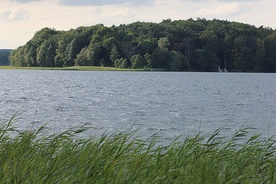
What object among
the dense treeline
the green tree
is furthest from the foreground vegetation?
the dense treeline

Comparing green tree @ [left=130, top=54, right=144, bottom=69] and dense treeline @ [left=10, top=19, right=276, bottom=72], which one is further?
dense treeline @ [left=10, top=19, right=276, bottom=72]

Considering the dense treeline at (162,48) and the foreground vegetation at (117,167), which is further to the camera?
the dense treeline at (162,48)

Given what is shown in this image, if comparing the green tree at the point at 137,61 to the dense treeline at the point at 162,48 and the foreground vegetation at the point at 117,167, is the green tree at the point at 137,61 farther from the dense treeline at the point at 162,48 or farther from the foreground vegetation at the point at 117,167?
the foreground vegetation at the point at 117,167

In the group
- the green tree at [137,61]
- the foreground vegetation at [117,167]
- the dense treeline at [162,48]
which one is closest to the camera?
the foreground vegetation at [117,167]

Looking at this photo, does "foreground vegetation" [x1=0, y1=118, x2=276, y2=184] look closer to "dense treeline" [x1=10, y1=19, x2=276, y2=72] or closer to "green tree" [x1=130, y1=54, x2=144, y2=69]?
"green tree" [x1=130, y1=54, x2=144, y2=69]

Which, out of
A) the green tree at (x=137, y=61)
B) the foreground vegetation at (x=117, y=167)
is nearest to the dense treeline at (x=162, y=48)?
the green tree at (x=137, y=61)

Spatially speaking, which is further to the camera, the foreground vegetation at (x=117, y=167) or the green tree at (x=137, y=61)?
the green tree at (x=137, y=61)

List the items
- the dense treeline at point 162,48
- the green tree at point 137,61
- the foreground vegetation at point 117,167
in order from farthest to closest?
the dense treeline at point 162,48, the green tree at point 137,61, the foreground vegetation at point 117,167

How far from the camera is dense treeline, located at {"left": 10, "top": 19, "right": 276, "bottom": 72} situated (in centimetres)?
14300

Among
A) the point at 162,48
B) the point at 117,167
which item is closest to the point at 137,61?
the point at 162,48

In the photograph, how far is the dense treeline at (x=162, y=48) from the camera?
14300 centimetres

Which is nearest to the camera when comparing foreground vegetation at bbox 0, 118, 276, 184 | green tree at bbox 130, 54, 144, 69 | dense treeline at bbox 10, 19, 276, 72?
foreground vegetation at bbox 0, 118, 276, 184

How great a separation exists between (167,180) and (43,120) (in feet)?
59.4

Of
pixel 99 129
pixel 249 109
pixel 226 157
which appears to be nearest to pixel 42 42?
pixel 249 109
